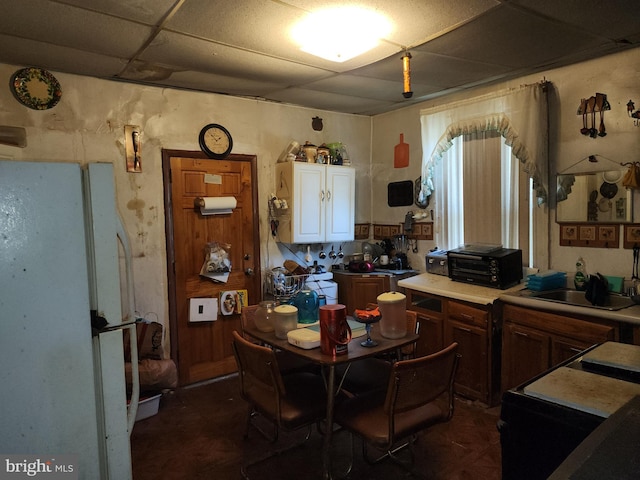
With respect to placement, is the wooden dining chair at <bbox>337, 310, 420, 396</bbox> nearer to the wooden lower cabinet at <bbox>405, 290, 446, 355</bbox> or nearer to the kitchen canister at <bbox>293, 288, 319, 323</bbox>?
the kitchen canister at <bbox>293, 288, 319, 323</bbox>

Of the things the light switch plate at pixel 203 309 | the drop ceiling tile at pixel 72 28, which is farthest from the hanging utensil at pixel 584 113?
the light switch plate at pixel 203 309

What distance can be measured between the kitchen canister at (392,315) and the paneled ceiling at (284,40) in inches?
61.0

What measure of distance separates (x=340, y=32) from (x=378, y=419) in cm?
214

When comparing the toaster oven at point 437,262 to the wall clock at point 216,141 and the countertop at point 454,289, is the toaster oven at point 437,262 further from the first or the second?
the wall clock at point 216,141

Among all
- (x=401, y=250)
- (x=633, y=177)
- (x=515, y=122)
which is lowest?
(x=401, y=250)

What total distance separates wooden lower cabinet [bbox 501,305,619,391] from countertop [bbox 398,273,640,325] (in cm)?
5

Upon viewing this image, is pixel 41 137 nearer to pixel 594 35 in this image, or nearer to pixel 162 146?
pixel 162 146

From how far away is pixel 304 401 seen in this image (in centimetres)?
239

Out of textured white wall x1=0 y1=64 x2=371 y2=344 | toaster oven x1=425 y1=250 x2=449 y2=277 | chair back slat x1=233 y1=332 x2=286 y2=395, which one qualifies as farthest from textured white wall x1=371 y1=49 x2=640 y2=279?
chair back slat x1=233 y1=332 x2=286 y2=395

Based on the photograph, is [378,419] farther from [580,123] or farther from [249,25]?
[580,123]

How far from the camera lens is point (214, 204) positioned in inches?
146

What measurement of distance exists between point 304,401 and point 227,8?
2114mm

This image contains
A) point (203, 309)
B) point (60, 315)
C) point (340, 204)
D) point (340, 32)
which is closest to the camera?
point (60, 315)

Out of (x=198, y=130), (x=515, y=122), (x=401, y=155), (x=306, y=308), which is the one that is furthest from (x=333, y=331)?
(x=401, y=155)
